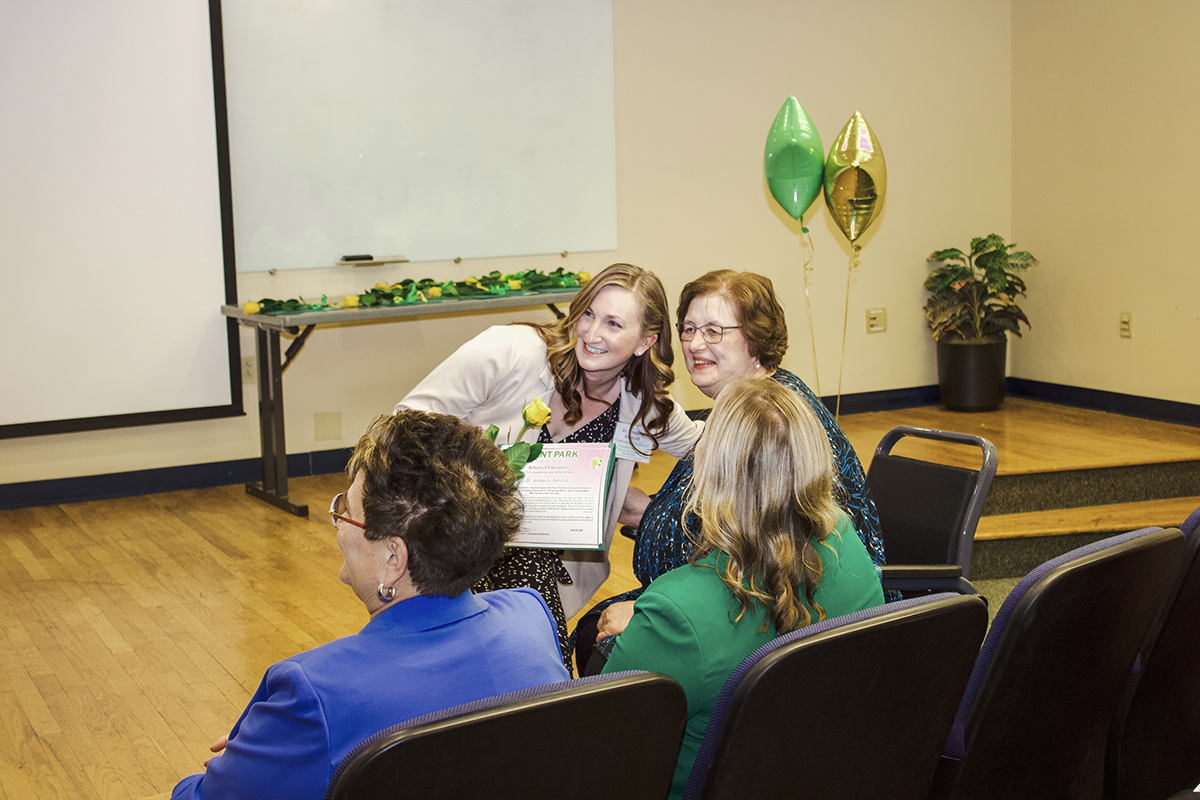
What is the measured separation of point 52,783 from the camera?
8.23ft

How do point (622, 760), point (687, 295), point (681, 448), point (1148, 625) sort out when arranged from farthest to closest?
1. point (681, 448)
2. point (687, 295)
3. point (1148, 625)
4. point (622, 760)

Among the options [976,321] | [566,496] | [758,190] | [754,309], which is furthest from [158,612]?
→ [976,321]

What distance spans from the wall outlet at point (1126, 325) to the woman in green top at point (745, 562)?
5.35 meters

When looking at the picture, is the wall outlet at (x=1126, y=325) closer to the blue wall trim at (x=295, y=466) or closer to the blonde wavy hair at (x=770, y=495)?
the blue wall trim at (x=295, y=466)

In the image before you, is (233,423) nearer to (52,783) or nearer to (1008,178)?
(52,783)

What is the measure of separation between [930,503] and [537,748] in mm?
1725

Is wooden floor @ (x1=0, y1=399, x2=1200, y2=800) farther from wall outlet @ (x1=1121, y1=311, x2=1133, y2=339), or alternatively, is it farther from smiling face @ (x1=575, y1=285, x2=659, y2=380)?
smiling face @ (x1=575, y1=285, x2=659, y2=380)

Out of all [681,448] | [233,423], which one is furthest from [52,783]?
[233,423]

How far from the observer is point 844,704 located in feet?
4.36

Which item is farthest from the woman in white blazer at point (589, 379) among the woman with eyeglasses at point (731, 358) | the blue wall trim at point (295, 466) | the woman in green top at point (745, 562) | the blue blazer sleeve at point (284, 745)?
the blue wall trim at point (295, 466)

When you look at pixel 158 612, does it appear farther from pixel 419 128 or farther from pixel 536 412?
pixel 419 128

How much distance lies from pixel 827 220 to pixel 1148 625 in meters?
5.15

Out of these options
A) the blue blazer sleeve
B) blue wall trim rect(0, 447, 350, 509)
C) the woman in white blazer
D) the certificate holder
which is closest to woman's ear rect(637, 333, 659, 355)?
the woman in white blazer

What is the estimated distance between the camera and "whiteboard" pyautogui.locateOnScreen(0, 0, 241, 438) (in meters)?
4.69
